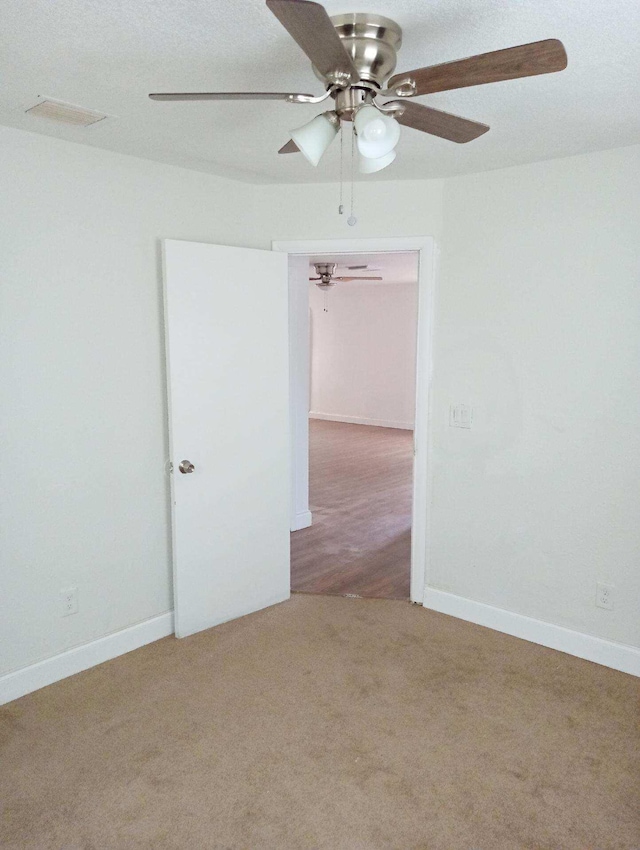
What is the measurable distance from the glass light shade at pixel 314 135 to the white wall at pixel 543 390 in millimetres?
1619

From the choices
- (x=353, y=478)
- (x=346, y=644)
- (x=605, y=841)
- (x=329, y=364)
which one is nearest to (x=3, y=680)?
(x=346, y=644)

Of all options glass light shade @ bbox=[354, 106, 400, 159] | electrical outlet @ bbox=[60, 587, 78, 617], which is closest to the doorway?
electrical outlet @ bbox=[60, 587, 78, 617]

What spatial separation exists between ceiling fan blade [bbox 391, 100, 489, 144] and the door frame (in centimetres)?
135

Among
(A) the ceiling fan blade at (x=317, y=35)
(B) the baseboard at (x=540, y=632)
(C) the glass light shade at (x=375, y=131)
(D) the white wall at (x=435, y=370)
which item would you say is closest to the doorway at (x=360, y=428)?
(B) the baseboard at (x=540, y=632)

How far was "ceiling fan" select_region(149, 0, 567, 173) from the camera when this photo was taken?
4.37 ft

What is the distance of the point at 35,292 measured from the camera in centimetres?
255

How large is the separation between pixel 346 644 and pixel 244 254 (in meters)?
2.12

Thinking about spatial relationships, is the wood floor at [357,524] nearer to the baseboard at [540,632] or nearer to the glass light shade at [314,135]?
the baseboard at [540,632]

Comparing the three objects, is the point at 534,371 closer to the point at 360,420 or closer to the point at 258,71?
the point at 258,71

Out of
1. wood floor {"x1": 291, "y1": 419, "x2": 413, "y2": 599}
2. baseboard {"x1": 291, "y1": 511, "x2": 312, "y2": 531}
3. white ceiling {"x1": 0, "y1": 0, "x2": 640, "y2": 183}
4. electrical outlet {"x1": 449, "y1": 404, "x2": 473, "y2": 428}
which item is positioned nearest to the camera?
white ceiling {"x1": 0, "y1": 0, "x2": 640, "y2": 183}

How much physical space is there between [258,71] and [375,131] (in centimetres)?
59

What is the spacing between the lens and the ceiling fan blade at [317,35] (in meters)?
1.20

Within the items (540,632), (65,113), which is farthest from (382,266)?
(65,113)

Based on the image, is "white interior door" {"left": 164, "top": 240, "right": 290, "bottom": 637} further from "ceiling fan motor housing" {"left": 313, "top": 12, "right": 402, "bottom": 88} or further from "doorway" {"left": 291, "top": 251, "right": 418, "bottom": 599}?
"ceiling fan motor housing" {"left": 313, "top": 12, "right": 402, "bottom": 88}
